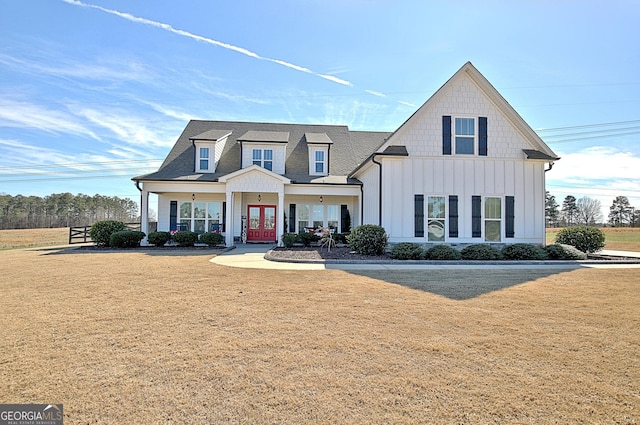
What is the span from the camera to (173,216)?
19.2 metres

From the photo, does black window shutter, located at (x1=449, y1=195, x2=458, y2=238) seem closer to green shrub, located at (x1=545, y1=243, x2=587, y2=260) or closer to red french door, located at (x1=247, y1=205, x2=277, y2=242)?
green shrub, located at (x1=545, y1=243, x2=587, y2=260)

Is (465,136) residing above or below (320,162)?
above

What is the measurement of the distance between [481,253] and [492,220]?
9.50 feet

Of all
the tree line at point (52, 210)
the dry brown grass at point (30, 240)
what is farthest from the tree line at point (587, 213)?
the tree line at point (52, 210)

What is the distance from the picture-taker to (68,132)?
122 feet

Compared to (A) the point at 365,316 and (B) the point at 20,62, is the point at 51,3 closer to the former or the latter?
(B) the point at 20,62

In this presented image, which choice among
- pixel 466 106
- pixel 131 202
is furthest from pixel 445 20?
pixel 131 202

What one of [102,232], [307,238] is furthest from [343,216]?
[102,232]

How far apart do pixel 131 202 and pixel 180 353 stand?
85150 mm

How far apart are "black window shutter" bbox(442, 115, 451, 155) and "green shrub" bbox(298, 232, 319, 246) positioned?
7869 mm

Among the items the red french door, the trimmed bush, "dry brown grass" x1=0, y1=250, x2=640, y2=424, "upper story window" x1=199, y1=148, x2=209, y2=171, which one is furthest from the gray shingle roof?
"dry brown grass" x1=0, y1=250, x2=640, y2=424

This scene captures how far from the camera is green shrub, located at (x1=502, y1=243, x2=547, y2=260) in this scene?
12328 millimetres

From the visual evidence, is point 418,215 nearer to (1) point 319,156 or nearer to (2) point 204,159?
(1) point 319,156

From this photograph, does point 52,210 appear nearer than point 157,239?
No
